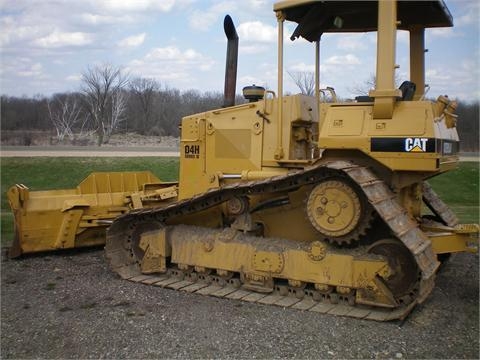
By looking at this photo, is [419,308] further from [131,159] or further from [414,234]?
[131,159]

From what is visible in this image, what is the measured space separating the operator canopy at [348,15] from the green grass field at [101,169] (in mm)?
9229

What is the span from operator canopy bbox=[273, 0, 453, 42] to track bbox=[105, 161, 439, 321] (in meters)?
2.12

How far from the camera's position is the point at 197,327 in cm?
532

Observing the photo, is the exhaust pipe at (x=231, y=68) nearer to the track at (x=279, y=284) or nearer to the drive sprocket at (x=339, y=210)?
the track at (x=279, y=284)

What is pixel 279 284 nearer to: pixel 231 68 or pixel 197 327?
pixel 197 327

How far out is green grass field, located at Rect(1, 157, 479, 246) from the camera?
55.9ft

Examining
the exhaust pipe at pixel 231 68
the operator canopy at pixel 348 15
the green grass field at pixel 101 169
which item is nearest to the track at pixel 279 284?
the exhaust pipe at pixel 231 68

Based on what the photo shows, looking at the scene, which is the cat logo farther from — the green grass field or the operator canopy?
the green grass field

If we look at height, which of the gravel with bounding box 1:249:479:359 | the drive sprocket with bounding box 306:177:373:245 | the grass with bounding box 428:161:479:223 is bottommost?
the gravel with bounding box 1:249:479:359

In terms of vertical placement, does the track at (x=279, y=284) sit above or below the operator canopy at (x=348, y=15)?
below

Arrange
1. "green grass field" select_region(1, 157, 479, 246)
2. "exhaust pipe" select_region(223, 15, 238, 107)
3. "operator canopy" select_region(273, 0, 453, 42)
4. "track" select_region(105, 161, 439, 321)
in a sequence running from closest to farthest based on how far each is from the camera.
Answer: "track" select_region(105, 161, 439, 321), "operator canopy" select_region(273, 0, 453, 42), "exhaust pipe" select_region(223, 15, 238, 107), "green grass field" select_region(1, 157, 479, 246)

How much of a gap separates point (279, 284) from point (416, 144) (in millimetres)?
2326

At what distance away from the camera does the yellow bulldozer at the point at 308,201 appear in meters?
5.62

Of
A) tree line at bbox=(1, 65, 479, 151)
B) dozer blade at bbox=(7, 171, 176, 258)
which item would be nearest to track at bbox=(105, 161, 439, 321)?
dozer blade at bbox=(7, 171, 176, 258)
